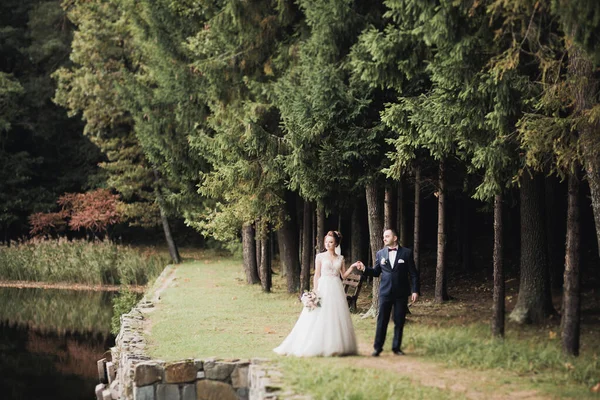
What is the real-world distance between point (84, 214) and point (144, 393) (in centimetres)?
2931

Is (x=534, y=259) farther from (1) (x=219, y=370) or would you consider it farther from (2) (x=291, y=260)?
(2) (x=291, y=260)

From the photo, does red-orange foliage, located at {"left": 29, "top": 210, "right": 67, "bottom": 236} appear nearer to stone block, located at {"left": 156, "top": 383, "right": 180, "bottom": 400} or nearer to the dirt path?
stone block, located at {"left": 156, "top": 383, "right": 180, "bottom": 400}

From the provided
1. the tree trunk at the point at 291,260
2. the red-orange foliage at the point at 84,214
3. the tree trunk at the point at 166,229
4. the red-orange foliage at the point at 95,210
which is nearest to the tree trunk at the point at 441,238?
the tree trunk at the point at 291,260

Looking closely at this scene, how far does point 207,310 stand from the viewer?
19250 millimetres

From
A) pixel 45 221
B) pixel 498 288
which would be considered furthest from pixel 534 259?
pixel 45 221

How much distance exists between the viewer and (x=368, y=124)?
Result: 54.5 ft

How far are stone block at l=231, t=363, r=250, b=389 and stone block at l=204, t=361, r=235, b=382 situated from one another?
0.06 metres

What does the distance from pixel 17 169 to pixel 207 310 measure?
2780 centimetres

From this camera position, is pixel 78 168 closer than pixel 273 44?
No

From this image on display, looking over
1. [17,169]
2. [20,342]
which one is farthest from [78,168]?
[20,342]

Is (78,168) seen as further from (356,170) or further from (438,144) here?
(438,144)

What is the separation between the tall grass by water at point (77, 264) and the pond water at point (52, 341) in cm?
115

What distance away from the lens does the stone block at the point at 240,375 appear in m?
11.8

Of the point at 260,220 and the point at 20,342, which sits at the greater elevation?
the point at 260,220
